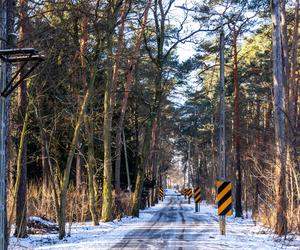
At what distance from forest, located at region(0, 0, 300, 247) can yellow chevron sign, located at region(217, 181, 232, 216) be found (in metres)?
1.68

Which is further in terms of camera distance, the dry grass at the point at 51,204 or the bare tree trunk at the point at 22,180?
the dry grass at the point at 51,204

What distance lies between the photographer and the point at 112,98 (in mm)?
25016

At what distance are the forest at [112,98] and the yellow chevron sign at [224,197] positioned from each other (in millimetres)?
1676

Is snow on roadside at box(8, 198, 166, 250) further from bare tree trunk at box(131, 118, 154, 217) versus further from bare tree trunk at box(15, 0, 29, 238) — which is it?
bare tree trunk at box(131, 118, 154, 217)

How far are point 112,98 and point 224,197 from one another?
410 inches

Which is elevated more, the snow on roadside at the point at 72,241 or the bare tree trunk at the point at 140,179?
the bare tree trunk at the point at 140,179

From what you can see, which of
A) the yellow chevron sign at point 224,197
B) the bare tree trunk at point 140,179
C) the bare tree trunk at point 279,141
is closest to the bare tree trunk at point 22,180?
the yellow chevron sign at point 224,197

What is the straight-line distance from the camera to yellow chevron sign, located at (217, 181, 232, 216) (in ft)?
53.9

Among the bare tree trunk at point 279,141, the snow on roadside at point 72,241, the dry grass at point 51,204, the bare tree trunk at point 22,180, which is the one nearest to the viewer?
the snow on roadside at point 72,241

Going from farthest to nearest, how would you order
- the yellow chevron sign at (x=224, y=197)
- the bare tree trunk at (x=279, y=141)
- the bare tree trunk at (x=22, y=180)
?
1. the yellow chevron sign at (x=224, y=197)
2. the bare tree trunk at (x=279, y=141)
3. the bare tree trunk at (x=22, y=180)

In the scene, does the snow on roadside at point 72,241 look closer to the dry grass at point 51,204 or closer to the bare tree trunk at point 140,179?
the dry grass at point 51,204

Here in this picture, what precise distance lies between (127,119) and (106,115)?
1455 cm

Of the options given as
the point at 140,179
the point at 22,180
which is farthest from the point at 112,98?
the point at 22,180

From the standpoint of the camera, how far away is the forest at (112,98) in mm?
14906
